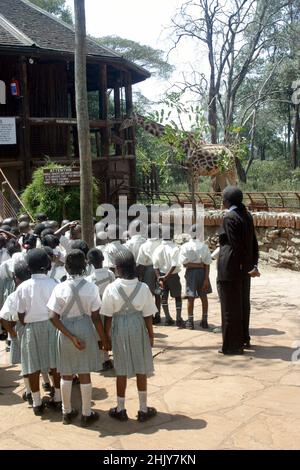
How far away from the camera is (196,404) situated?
178 inches

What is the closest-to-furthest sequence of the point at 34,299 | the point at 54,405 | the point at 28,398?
the point at 34,299, the point at 54,405, the point at 28,398

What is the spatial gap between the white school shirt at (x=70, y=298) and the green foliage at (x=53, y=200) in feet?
28.0

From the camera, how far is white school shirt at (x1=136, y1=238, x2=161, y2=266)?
22.8 feet

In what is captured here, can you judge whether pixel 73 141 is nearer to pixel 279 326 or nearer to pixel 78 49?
pixel 78 49

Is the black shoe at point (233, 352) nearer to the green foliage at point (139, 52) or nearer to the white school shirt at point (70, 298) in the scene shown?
the white school shirt at point (70, 298)

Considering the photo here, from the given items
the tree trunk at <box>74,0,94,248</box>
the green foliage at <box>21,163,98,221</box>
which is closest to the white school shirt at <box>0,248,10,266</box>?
the tree trunk at <box>74,0,94,248</box>

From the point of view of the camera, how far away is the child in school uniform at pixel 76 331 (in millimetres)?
4184

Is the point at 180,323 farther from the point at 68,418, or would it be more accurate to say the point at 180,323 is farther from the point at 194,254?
the point at 68,418

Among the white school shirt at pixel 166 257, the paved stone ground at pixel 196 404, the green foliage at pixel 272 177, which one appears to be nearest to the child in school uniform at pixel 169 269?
the white school shirt at pixel 166 257

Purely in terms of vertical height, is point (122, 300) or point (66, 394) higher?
point (122, 300)

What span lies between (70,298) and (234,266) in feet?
7.15

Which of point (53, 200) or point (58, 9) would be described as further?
point (58, 9)

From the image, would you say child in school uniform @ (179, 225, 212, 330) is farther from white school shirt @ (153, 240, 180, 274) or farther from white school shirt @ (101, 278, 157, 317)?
white school shirt @ (101, 278, 157, 317)
